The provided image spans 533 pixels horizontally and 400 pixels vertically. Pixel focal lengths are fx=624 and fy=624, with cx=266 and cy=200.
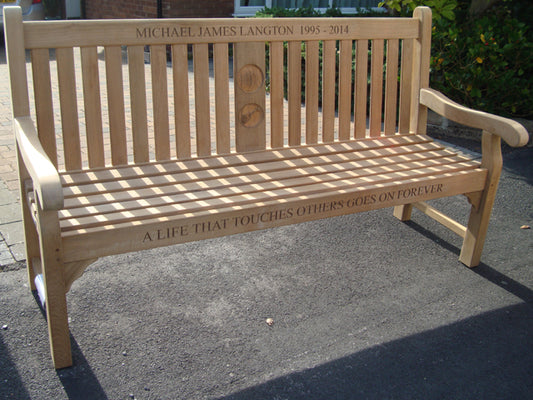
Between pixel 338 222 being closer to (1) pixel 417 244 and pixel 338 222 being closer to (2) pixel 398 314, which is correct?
(1) pixel 417 244

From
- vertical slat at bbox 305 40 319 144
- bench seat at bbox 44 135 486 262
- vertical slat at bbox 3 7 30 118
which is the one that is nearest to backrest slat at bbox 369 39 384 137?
bench seat at bbox 44 135 486 262

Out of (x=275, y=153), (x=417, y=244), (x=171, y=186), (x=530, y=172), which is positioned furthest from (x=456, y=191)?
(x=530, y=172)

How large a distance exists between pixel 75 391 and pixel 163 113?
131cm

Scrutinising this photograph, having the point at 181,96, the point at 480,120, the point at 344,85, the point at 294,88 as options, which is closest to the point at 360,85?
the point at 344,85

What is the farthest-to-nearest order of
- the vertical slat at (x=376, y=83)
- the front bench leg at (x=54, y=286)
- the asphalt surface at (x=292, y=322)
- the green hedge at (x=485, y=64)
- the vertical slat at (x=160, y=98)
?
the green hedge at (x=485, y=64)
the vertical slat at (x=376, y=83)
the vertical slat at (x=160, y=98)
the asphalt surface at (x=292, y=322)
the front bench leg at (x=54, y=286)

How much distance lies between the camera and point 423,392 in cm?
238

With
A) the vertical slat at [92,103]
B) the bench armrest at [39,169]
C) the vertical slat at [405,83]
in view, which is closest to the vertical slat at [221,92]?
the vertical slat at [92,103]

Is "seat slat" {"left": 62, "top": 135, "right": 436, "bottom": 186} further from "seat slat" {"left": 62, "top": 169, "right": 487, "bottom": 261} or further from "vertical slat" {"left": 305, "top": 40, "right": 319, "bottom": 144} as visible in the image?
"seat slat" {"left": 62, "top": 169, "right": 487, "bottom": 261}

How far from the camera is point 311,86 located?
10.8 ft

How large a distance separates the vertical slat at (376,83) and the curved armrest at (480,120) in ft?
0.83

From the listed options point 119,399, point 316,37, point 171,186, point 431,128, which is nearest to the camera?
point 119,399

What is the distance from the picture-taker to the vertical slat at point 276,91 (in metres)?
3.14

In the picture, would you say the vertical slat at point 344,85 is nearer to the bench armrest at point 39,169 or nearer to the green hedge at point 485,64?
the bench armrest at point 39,169

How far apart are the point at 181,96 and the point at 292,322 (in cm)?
118
